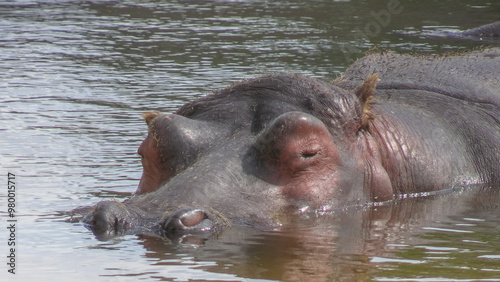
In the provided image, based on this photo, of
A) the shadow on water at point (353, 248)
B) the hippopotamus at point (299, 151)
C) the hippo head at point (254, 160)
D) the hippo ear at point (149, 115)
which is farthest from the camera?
the hippo ear at point (149, 115)

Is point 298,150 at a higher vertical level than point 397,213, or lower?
higher

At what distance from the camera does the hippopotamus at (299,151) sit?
525cm

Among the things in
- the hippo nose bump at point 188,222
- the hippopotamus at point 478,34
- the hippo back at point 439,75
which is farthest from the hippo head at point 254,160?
the hippopotamus at point 478,34

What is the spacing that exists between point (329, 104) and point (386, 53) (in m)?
2.64

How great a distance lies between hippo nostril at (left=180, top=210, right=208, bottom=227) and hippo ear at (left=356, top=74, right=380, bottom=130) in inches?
62.9

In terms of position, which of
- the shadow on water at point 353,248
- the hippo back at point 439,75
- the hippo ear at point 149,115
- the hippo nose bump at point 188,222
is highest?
the hippo back at point 439,75

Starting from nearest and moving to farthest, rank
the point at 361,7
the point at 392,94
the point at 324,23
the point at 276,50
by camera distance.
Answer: the point at 392,94, the point at 276,50, the point at 324,23, the point at 361,7

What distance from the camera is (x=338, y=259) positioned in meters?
4.82

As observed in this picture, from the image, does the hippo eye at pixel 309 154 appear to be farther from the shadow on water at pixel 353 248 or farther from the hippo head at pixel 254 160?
the shadow on water at pixel 353 248

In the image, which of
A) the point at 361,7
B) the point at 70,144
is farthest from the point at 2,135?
the point at 361,7

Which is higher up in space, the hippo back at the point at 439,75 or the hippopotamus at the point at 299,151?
the hippo back at the point at 439,75

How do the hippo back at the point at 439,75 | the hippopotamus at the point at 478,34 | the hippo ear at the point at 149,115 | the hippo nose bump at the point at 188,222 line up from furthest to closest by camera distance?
the hippopotamus at the point at 478,34 → the hippo back at the point at 439,75 → the hippo ear at the point at 149,115 → the hippo nose bump at the point at 188,222

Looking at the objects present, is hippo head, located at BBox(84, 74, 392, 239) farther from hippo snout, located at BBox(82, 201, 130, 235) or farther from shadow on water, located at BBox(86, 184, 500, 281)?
shadow on water, located at BBox(86, 184, 500, 281)

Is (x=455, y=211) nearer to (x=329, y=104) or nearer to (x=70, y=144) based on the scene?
(x=329, y=104)
